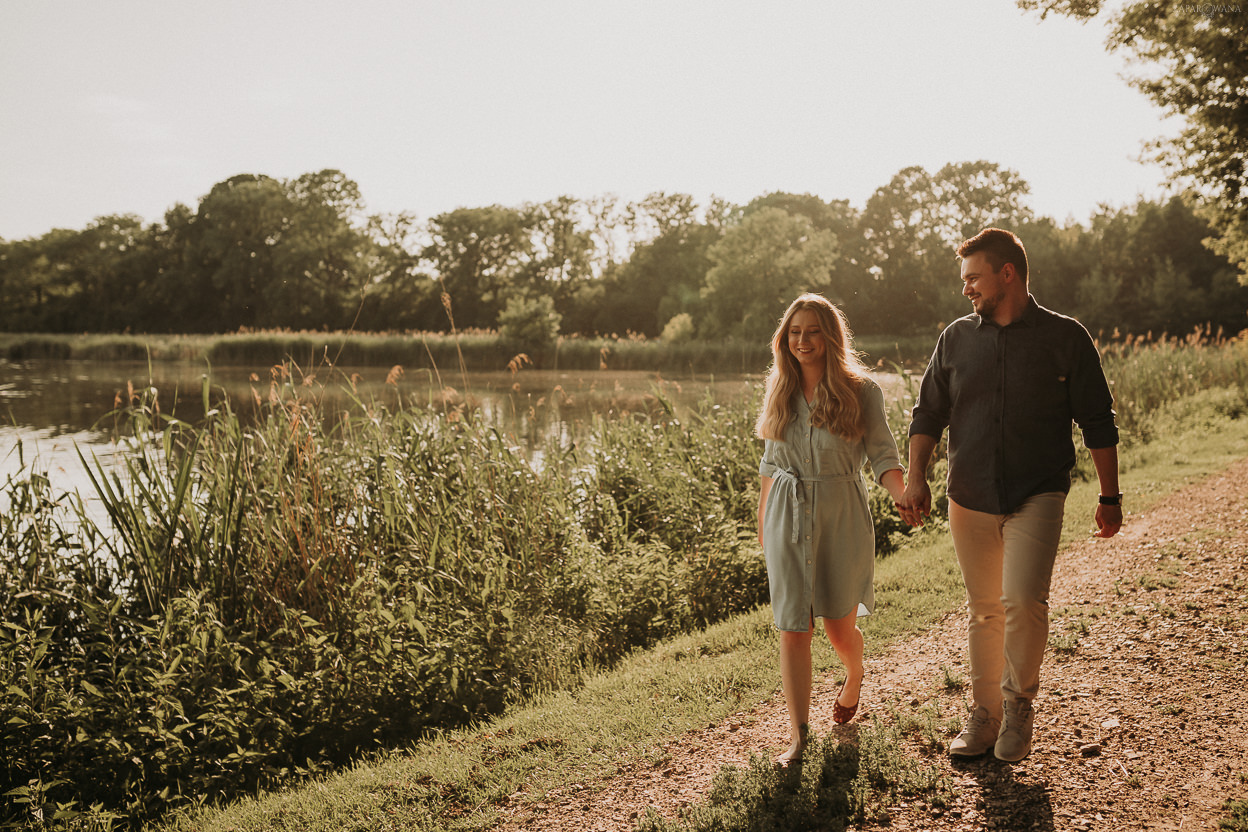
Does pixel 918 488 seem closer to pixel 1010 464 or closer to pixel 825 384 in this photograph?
pixel 1010 464

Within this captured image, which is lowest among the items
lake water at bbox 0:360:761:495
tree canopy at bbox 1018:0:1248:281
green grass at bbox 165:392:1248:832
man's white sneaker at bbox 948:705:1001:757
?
green grass at bbox 165:392:1248:832

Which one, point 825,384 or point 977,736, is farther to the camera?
point 825,384

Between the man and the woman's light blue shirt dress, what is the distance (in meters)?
0.22

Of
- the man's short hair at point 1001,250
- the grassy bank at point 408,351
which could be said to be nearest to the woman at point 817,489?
the man's short hair at point 1001,250

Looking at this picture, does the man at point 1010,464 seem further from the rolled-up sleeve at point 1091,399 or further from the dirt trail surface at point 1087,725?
the dirt trail surface at point 1087,725

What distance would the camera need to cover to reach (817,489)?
3322 millimetres

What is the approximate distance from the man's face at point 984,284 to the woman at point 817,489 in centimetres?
54

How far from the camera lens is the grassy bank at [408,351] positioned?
29.0 metres

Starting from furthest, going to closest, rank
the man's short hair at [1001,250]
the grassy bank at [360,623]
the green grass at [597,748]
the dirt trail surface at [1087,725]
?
the grassy bank at [360,623] → the green grass at [597,748] → the man's short hair at [1001,250] → the dirt trail surface at [1087,725]

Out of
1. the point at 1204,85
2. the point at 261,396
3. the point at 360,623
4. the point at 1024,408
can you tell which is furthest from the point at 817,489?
the point at 1204,85

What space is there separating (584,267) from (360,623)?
4908 centimetres

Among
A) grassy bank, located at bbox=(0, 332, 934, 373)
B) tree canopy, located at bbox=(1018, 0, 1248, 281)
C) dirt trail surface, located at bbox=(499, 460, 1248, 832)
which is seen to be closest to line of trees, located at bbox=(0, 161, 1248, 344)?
grassy bank, located at bbox=(0, 332, 934, 373)

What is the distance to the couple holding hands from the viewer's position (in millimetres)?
3088

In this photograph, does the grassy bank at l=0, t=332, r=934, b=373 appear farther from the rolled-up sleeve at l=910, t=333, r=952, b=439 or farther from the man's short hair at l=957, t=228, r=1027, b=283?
the man's short hair at l=957, t=228, r=1027, b=283
